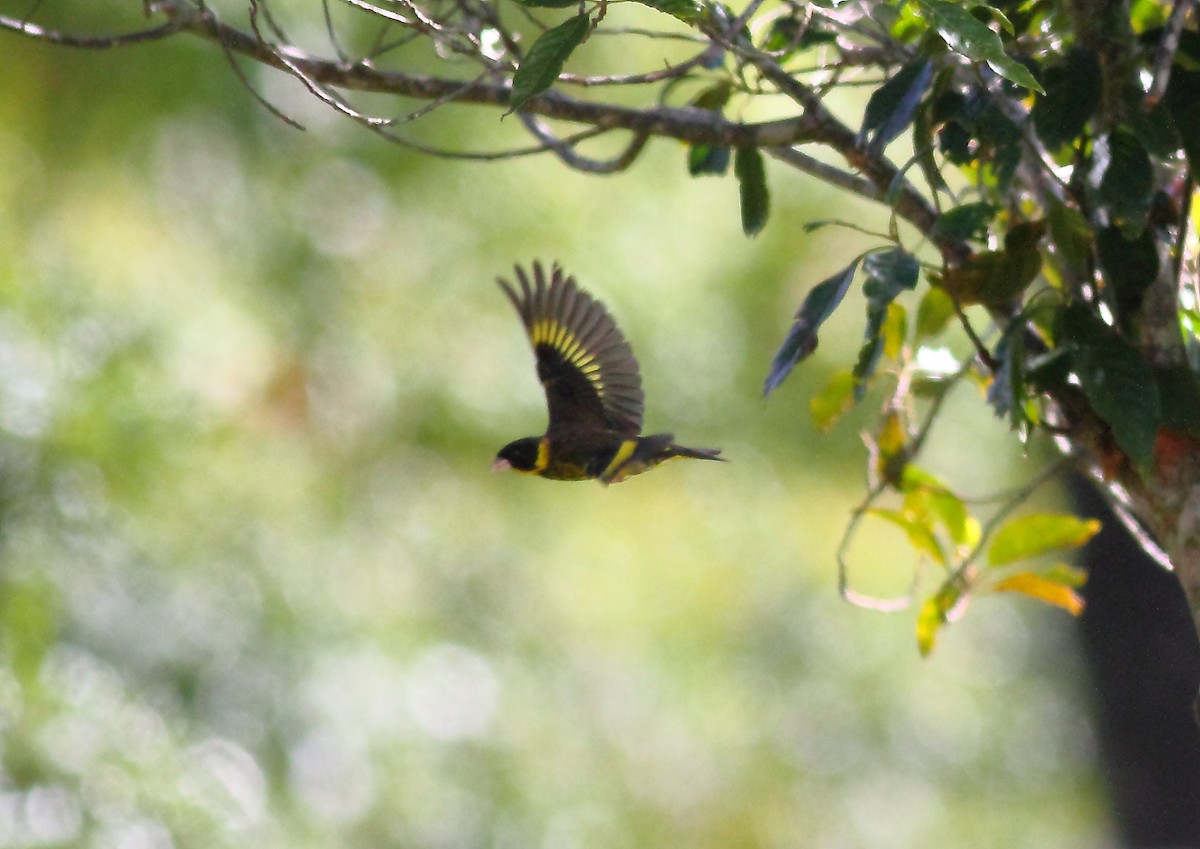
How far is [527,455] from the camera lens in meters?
1.60

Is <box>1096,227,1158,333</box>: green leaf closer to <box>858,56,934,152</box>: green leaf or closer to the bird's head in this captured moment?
<box>858,56,934,152</box>: green leaf

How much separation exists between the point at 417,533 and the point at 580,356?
320cm

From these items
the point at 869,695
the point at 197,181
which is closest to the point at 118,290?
the point at 197,181

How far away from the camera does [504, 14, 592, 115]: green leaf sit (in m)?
1.02

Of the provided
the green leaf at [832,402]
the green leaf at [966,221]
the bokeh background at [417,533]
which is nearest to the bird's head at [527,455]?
the green leaf at [832,402]

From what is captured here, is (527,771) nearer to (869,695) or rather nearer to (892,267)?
(869,695)

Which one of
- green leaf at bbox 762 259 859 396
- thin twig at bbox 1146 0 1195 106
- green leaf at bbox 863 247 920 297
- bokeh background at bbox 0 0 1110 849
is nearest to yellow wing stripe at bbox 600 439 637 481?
green leaf at bbox 762 259 859 396

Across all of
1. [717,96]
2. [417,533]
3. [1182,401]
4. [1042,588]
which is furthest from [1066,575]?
[417,533]

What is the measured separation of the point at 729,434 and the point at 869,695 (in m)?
1.20

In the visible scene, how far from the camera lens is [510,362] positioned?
4.88 metres

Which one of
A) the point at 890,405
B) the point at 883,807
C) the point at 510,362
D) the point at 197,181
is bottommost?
the point at 883,807

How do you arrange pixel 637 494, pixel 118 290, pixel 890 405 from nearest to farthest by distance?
pixel 890 405 → pixel 118 290 → pixel 637 494

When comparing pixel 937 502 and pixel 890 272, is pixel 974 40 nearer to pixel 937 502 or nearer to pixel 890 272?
pixel 890 272

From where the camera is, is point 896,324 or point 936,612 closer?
point 896,324
